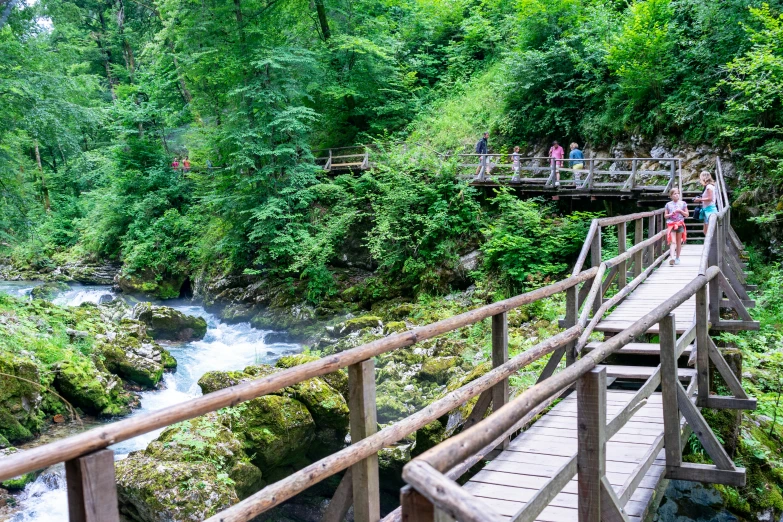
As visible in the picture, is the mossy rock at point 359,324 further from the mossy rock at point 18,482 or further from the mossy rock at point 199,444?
the mossy rock at point 18,482

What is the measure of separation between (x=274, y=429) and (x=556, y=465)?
5213 mm

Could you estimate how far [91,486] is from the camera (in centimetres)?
209

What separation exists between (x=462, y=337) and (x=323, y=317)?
6.38 metres

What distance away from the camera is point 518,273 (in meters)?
14.7

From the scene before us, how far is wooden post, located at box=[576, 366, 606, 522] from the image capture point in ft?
9.01

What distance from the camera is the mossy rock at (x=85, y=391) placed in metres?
10.4

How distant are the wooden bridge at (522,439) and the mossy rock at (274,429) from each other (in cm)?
421

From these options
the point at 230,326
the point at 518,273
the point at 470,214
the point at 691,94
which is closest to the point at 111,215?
the point at 230,326

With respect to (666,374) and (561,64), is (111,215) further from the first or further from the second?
(666,374)

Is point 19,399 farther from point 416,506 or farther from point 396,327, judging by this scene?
point 416,506

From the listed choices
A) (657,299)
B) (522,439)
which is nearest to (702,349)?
(522,439)

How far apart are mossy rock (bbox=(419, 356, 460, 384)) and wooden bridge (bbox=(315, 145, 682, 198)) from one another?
6388 millimetres

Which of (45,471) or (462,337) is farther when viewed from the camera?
(462,337)

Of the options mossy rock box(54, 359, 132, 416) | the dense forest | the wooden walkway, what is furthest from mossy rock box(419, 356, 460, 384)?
mossy rock box(54, 359, 132, 416)
